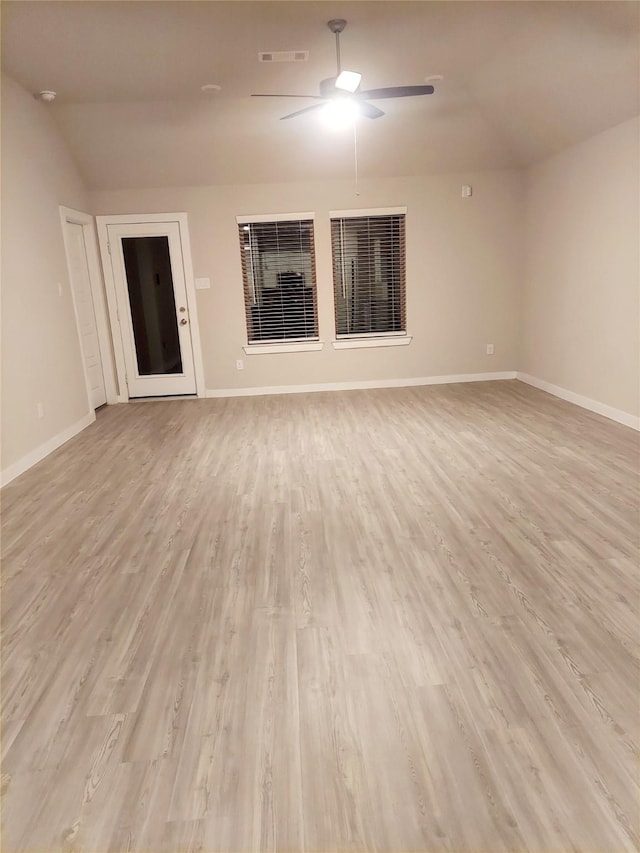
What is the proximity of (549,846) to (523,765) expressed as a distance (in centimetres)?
24

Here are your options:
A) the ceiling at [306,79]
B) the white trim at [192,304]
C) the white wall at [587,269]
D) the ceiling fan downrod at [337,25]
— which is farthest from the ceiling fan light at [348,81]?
the white trim at [192,304]

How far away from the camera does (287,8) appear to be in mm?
3615

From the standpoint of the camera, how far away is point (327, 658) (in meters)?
2.13

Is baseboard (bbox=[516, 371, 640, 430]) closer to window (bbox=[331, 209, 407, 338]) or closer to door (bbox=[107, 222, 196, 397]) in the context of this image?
window (bbox=[331, 209, 407, 338])

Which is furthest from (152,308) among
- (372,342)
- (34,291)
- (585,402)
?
(585,402)

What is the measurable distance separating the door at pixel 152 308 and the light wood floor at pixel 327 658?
308cm

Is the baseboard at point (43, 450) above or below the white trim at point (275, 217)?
below

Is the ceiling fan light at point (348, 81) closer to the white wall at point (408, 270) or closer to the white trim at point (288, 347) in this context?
the white wall at point (408, 270)

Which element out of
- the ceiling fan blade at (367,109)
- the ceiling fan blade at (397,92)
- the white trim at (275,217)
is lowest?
the white trim at (275,217)

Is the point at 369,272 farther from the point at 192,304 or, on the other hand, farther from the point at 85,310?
the point at 85,310

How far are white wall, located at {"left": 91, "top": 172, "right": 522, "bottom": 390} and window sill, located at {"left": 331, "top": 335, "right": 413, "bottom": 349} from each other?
3.6 inches

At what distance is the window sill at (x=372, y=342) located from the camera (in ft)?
23.4

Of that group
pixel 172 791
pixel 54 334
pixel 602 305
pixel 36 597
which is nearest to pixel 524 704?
pixel 172 791

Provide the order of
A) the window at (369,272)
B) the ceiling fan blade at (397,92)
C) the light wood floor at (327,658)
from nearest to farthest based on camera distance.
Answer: the light wood floor at (327,658), the ceiling fan blade at (397,92), the window at (369,272)
